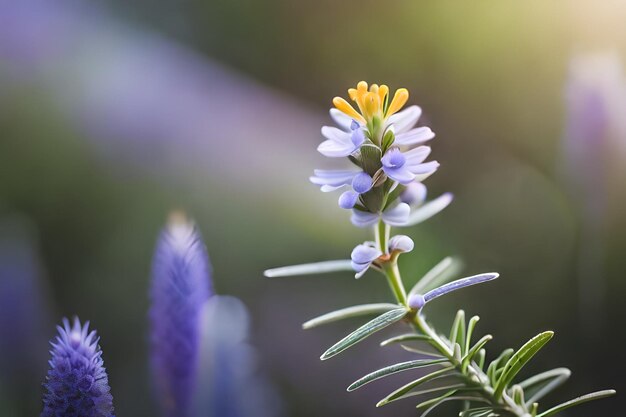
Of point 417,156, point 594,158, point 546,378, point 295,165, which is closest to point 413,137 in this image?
point 417,156

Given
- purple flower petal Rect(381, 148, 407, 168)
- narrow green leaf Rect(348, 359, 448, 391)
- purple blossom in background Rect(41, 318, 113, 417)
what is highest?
purple flower petal Rect(381, 148, 407, 168)

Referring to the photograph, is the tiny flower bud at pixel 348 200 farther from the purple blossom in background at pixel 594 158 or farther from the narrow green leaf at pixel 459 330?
the purple blossom in background at pixel 594 158

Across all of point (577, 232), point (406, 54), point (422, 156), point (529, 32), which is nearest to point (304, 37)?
point (406, 54)

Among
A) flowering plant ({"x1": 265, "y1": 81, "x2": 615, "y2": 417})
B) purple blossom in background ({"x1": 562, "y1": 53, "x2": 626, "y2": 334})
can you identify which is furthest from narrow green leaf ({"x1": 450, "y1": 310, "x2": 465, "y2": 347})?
purple blossom in background ({"x1": 562, "y1": 53, "x2": 626, "y2": 334})

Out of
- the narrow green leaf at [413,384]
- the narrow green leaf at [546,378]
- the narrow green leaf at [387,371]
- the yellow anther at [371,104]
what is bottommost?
the narrow green leaf at [546,378]

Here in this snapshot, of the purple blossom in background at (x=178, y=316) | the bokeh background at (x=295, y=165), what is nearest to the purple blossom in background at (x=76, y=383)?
the purple blossom in background at (x=178, y=316)

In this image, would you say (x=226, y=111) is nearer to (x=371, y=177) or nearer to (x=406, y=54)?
(x=406, y=54)

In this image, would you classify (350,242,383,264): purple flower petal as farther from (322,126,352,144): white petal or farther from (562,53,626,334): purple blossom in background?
(562,53,626,334): purple blossom in background
